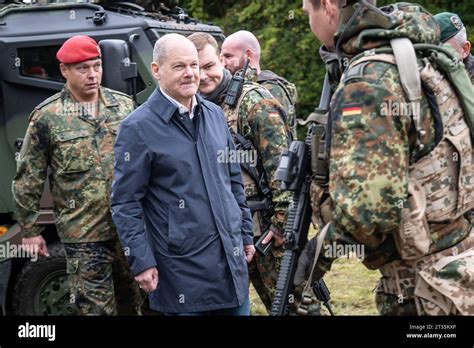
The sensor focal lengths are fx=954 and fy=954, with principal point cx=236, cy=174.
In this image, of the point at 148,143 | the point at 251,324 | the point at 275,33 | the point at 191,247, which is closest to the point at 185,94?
the point at 148,143

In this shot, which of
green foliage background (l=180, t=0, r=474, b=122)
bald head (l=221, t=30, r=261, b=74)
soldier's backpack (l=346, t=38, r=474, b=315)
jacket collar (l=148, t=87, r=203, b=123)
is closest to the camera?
soldier's backpack (l=346, t=38, r=474, b=315)

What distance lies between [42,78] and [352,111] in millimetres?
4304

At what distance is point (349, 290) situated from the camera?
27.4 feet

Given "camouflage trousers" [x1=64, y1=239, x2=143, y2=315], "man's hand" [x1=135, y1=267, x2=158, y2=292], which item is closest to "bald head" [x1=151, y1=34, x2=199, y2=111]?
"man's hand" [x1=135, y1=267, x2=158, y2=292]

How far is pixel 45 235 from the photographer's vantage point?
7.03 metres

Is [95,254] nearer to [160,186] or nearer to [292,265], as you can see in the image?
[160,186]

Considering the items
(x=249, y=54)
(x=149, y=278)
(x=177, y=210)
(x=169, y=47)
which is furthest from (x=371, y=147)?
(x=249, y=54)

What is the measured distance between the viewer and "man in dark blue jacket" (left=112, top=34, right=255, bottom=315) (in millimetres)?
4527

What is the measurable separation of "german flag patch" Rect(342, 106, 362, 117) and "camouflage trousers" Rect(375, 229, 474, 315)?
0.66m

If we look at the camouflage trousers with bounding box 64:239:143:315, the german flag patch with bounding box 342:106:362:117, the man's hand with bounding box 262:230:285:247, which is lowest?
the camouflage trousers with bounding box 64:239:143:315

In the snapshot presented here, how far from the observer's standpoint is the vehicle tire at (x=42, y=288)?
6906 mm

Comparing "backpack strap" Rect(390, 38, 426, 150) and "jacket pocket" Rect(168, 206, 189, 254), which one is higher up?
"backpack strap" Rect(390, 38, 426, 150)

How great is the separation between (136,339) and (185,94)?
4.01 ft

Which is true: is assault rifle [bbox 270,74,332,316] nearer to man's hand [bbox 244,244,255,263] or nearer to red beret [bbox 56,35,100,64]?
man's hand [bbox 244,244,255,263]
